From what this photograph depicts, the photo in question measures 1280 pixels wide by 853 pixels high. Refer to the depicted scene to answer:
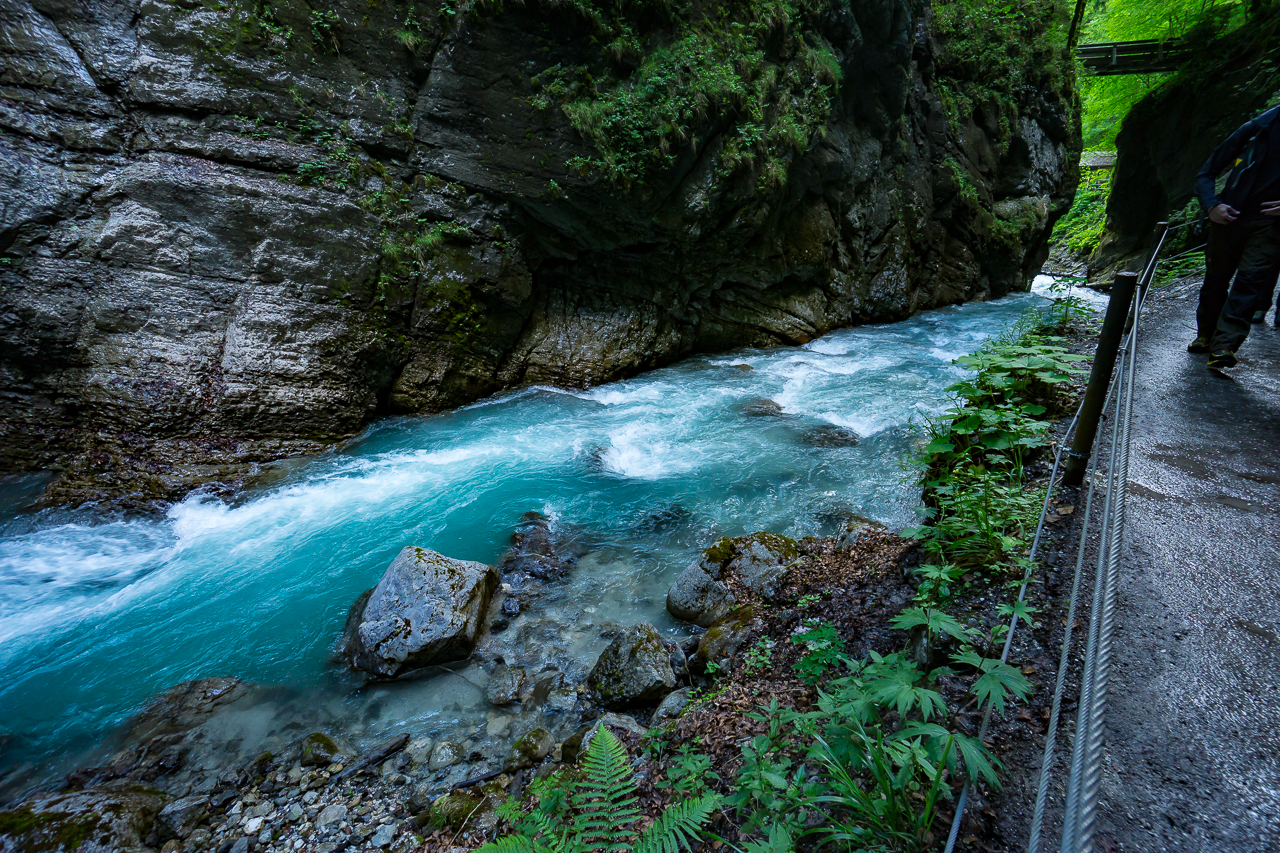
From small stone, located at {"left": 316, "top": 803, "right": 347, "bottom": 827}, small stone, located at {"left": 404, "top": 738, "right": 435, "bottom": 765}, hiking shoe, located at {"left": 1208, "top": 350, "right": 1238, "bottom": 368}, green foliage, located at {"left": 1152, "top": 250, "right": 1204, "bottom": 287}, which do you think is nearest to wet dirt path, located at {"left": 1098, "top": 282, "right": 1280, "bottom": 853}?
hiking shoe, located at {"left": 1208, "top": 350, "right": 1238, "bottom": 368}

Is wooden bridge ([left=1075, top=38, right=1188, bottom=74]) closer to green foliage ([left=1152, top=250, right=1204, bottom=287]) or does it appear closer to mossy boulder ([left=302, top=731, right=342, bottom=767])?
green foliage ([left=1152, top=250, right=1204, bottom=287])

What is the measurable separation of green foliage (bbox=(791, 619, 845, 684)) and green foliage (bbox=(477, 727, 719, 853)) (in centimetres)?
95

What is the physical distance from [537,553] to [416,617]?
1.42 meters

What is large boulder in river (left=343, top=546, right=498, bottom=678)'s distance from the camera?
3.80 metres

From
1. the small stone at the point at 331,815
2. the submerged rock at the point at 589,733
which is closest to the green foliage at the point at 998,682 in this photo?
the submerged rock at the point at 589,733

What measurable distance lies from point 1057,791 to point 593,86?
10295 millimetres

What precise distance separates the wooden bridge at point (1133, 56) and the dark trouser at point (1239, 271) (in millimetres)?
18464

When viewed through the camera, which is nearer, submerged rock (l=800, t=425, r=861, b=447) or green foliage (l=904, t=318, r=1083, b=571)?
green foliage (l=904, t=318, r=1083, b=571)

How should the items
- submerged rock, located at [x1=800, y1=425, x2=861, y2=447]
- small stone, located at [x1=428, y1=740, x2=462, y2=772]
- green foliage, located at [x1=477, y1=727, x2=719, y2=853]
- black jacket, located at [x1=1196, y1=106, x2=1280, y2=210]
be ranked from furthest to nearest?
submerged rock, located at [x1=800, y1=425, x2=861, y2=447] → black jacket, located at [x1=1196, y1=106, x2=1280, y2=210] → small stone, located at [x1=428, y1=740, x2=462, y2=772] → green foliage, located at [x1=477, y1=727, x2=719, y2=853]

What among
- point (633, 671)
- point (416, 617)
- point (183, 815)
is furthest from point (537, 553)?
point (183, 815)

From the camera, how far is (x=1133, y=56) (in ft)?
54.6

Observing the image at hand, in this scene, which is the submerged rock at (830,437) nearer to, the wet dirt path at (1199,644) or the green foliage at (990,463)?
the green foliage at (990,463)

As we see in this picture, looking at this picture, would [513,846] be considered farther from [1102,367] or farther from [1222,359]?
[1222,359]

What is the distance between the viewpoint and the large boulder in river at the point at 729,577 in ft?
13.0
